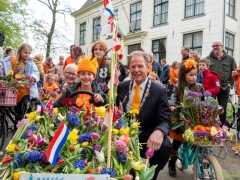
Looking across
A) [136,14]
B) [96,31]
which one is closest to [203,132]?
[136,14]

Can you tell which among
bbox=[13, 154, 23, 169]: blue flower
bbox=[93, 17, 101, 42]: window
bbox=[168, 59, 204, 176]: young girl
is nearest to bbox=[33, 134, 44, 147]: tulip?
bbox=[13, 154, 23, 169]: blue flower

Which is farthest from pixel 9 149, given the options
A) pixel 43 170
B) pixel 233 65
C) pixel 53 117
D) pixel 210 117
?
pixel 233 65

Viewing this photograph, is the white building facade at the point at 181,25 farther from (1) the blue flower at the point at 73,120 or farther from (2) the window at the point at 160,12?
(1) the blue flower at the point at 73,120

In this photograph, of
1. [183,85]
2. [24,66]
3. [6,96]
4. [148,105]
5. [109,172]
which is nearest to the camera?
[109,172]

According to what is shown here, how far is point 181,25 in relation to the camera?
14.0m

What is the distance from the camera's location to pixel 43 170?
1.39m

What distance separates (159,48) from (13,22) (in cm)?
1193

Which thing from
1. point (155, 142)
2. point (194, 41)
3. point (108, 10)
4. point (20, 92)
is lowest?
point (155, 142)

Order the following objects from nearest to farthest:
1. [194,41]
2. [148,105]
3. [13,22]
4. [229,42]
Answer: [148,105]
[194,41]
[229,42]
[13,22]

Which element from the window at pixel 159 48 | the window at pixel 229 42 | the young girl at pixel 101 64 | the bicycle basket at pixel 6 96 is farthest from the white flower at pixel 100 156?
Result: the window at pixel 159 48

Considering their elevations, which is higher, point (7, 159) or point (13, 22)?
point (13, 22)

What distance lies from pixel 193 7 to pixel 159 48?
2917 millimetres

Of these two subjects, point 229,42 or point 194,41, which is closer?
point 194,41

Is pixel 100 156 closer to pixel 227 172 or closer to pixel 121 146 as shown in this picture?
pixel 121 146
